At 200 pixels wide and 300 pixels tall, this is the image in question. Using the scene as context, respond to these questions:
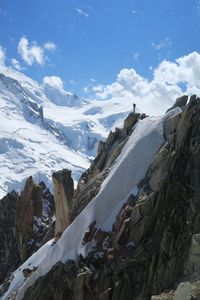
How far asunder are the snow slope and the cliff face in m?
1.19

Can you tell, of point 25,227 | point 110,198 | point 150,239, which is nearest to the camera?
point 150,239

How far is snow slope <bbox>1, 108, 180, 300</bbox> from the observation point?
55156mm

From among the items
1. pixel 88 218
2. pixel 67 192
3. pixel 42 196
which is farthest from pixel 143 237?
pixel 42 196

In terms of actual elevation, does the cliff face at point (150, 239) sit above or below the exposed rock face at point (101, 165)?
below

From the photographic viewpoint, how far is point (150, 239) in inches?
1876

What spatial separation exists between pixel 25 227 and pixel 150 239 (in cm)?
4632

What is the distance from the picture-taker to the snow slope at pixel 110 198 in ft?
181

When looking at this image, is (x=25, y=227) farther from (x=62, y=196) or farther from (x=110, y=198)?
(x=110, y=198)

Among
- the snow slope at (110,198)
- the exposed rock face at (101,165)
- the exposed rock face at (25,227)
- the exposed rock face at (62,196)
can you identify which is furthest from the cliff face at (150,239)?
the exposed rock face at (25,227)

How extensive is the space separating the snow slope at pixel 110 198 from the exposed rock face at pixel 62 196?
6717mm

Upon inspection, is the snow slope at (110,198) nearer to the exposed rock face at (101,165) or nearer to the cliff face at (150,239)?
the cliff face at (150,239)

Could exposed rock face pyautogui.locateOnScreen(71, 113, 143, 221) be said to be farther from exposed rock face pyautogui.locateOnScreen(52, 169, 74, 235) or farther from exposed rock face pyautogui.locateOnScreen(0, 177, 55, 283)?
exposed rock face pyautogui.locateOnScreen(0, 177, 55, 283)

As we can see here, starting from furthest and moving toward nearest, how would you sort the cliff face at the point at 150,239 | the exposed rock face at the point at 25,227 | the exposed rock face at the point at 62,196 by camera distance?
the exposed rock face at the point at 25,227, the exposed rock face at the point at 62,196, the cliff face at the point at 150,239

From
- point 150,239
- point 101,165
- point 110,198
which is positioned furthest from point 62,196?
point 150,239
